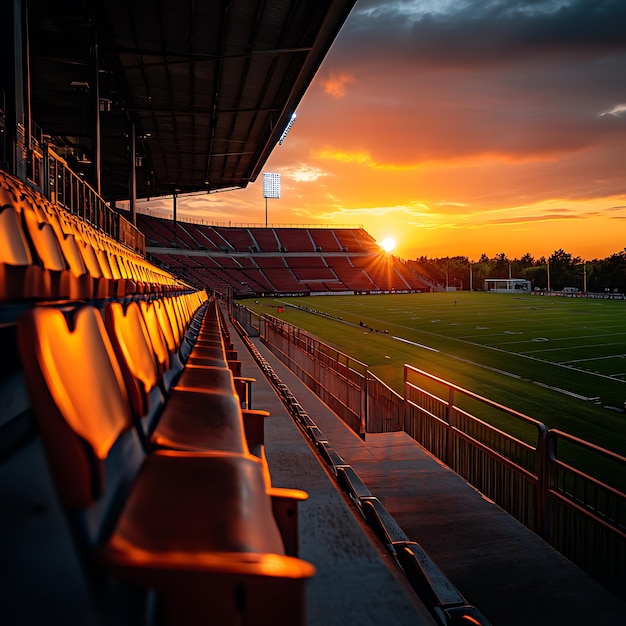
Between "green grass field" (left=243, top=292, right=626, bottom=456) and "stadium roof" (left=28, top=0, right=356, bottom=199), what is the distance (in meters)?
8.62

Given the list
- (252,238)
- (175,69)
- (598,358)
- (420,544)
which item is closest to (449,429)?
(420,544)

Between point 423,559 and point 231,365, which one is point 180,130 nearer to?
point 231,365

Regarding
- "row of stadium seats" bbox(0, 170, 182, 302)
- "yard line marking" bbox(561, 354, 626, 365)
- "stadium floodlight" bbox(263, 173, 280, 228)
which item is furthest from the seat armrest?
"stadium floodlight" bbox(263, 173, 280, 228)

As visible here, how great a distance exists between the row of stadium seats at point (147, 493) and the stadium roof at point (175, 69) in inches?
408

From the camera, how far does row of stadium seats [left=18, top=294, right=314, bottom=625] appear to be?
0.76 meters

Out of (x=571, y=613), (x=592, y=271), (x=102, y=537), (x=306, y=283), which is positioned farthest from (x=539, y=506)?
A: (x=592, y=271)

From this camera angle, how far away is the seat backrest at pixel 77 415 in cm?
80

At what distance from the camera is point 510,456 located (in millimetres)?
6406

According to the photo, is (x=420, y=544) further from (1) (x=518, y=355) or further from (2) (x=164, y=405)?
(1) (x=518, y=355)

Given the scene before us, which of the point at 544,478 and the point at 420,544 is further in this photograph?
the point at 544,478

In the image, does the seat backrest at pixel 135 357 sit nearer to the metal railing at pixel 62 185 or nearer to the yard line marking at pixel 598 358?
the metal railing at pixel 62 185

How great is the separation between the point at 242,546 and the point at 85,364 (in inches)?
19.1

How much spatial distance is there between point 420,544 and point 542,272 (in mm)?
104276

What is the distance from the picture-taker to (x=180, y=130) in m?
18.8
